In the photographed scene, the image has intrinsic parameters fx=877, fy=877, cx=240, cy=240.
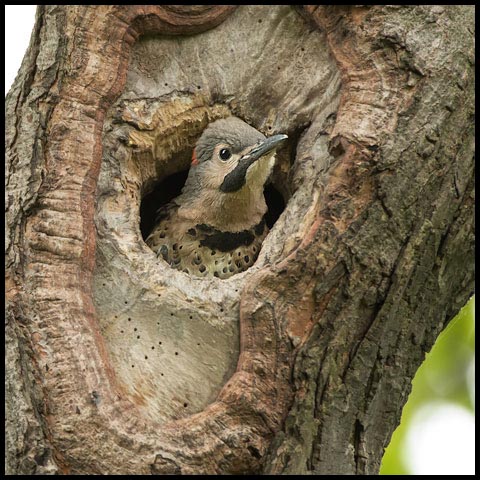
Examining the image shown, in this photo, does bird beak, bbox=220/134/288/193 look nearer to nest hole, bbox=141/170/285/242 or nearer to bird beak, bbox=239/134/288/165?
bird beak, bbox=239/134/288/165

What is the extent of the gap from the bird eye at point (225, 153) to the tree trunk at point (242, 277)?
2.98 feet

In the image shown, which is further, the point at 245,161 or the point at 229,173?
the point at 229,173

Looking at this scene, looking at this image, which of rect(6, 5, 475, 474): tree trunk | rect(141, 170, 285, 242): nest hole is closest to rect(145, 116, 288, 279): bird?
rect(141, 170, 285, 242): nest hole

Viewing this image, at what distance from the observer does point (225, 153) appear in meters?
5.13

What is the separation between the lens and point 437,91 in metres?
3.81

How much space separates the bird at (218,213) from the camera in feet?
16.6

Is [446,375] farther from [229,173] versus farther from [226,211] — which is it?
[229,173]

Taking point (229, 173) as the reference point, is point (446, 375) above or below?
below

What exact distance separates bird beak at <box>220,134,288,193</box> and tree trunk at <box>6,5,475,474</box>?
395mm

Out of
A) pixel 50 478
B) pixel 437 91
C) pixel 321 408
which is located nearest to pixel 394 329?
pixel 321 408

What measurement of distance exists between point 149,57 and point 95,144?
0.71 m

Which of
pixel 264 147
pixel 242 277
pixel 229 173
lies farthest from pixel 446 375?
pixel 242 277

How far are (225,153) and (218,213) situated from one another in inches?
15.4

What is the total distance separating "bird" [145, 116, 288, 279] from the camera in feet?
16.6
